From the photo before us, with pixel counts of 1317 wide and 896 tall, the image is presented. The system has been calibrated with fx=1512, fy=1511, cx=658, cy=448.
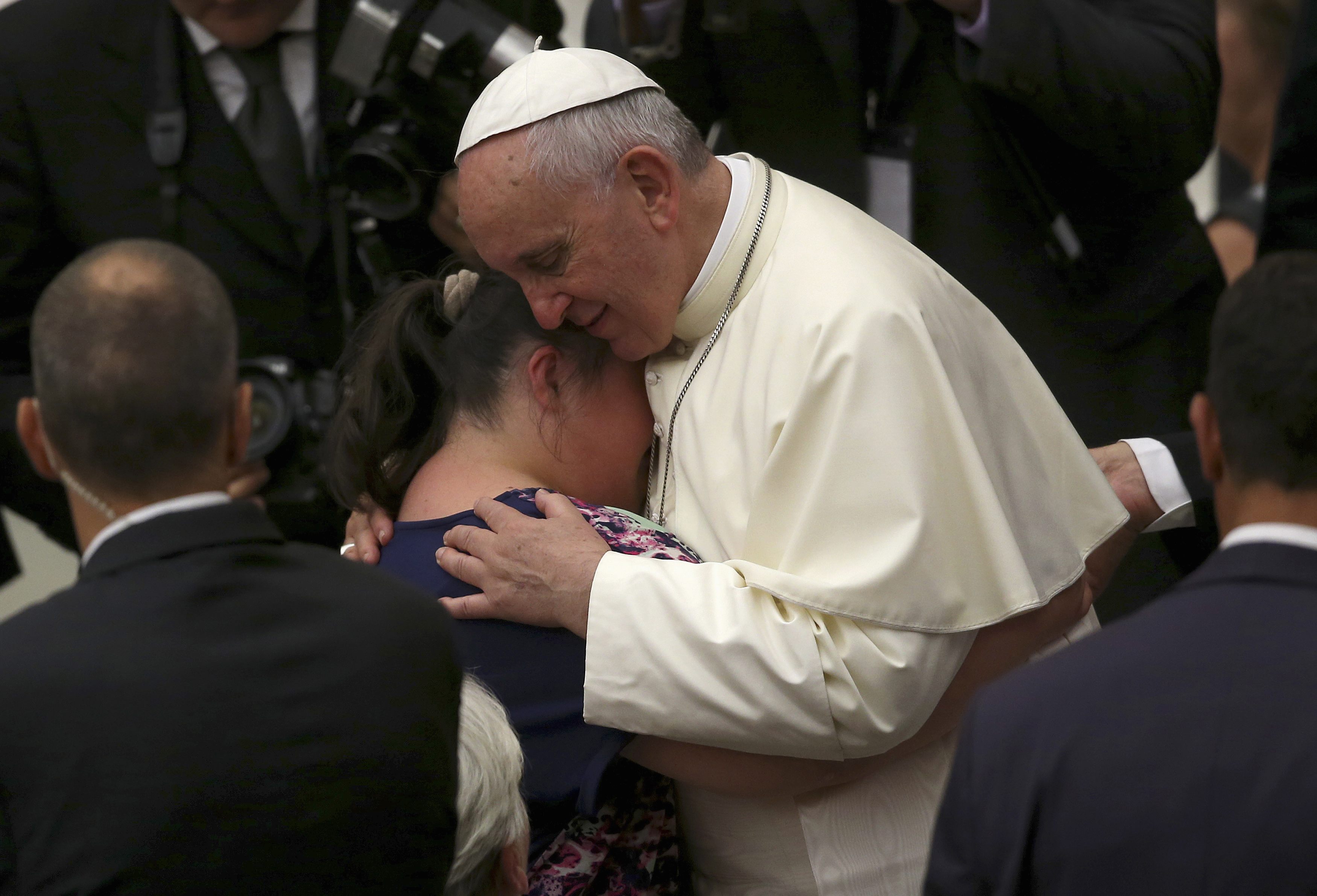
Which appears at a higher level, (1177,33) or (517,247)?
(1177,33)

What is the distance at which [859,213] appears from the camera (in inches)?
87.4

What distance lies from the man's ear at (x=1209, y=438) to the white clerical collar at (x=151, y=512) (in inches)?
34.9

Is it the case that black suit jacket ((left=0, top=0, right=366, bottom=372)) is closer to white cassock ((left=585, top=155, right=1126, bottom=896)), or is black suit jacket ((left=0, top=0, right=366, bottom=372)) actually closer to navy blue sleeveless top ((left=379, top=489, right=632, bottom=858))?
white cassock ((left=585, top=155, right=1126, bottom=896))

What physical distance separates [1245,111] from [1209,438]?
10.1ft

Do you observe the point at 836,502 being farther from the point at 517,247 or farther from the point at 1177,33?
the point at 1177,33

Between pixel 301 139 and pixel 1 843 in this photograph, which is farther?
pixel 301 139

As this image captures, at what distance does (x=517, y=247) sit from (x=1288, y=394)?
42.2 inches

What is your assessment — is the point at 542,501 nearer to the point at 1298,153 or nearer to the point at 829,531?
the point at 829,531

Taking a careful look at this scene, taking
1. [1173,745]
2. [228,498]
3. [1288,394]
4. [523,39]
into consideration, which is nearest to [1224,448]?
[1288,394]

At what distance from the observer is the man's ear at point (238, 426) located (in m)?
1.40

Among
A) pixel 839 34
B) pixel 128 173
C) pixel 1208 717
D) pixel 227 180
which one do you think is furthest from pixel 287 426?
pixel 1208 717

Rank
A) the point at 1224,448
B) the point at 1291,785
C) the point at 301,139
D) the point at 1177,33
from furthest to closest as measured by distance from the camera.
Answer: the point at 301,139, the point at 1177,33, the point at 1224,448, the point at 1291,785

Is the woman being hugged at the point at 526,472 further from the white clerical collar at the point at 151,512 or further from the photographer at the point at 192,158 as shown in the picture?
the photographer at the point at 192,158

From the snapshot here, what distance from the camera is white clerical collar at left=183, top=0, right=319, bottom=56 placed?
3174 mm
